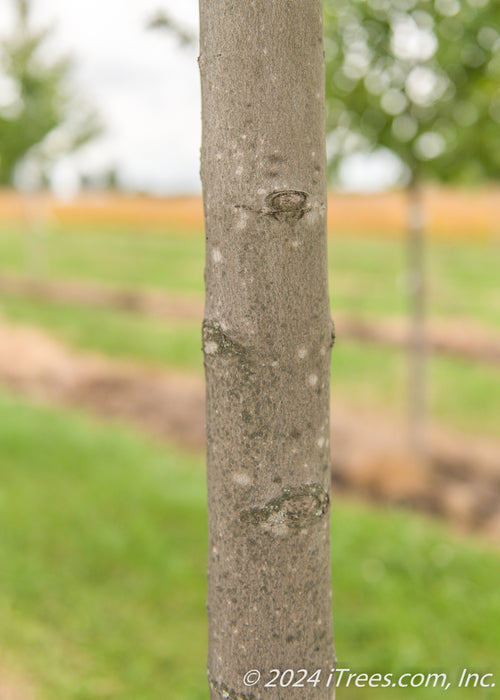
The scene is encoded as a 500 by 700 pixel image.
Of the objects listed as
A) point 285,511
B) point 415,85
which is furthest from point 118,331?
point 285,511

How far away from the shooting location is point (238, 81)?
116 centimetres

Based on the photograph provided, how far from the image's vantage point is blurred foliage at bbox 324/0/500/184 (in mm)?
5766

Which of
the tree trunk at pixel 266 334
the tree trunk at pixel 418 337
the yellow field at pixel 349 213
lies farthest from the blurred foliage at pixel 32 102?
the tree trunk at pixel 266 334

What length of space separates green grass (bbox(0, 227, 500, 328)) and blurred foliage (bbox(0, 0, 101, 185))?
347 cm

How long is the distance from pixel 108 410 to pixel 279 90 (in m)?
8.36

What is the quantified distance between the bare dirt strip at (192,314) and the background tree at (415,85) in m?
5.69

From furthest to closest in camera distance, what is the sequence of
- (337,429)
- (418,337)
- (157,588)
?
(337,429) < (418,337) < (157,588)

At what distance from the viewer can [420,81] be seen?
20.2ft

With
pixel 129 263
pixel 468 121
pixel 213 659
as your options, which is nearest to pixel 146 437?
pixel 468 121

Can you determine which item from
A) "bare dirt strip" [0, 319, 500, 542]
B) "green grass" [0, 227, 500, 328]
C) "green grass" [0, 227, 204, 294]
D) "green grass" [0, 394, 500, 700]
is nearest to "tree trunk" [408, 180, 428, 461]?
"bare dirt strip" [0, 319, 500, 542]

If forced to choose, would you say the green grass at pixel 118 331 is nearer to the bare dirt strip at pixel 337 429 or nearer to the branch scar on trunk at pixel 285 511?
the bare dirt strip at pixel 337 429

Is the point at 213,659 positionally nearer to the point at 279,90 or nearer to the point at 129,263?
the point at 279,90

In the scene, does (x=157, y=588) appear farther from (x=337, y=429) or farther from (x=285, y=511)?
(x=337, y=429)

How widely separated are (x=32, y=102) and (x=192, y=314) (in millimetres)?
6821
